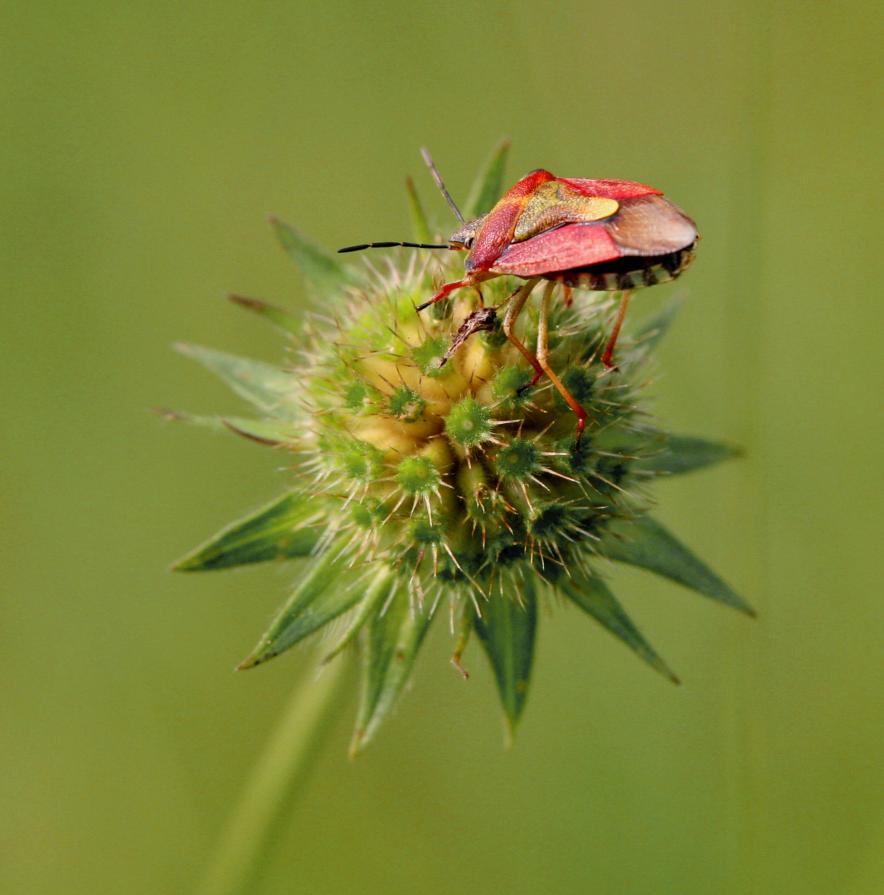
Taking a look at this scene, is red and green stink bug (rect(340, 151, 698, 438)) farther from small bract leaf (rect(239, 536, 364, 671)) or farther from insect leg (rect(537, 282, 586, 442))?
small bract leaf (rect(239, 536, 364, 671))

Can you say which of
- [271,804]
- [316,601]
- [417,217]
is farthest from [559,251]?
[271,804]

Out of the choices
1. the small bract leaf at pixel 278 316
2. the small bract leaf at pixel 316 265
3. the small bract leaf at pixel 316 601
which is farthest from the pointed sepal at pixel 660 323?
the small bract leaf at pixel 316 601

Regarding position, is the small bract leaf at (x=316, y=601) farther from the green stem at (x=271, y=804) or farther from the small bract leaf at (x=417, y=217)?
the small bract leaf at (x=417, y=217)

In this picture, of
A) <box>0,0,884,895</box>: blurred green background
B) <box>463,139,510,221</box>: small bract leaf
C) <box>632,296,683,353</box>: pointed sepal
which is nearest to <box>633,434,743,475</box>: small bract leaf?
<box>632,296,683,353</box>: pointed sepal

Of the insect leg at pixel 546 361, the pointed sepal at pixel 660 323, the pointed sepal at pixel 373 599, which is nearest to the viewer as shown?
the insect leg at pixel 546 361

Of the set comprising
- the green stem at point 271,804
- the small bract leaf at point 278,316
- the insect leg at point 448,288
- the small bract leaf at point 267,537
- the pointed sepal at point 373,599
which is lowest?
the green stem at point 271,804

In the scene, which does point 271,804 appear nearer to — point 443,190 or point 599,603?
point 599,603
